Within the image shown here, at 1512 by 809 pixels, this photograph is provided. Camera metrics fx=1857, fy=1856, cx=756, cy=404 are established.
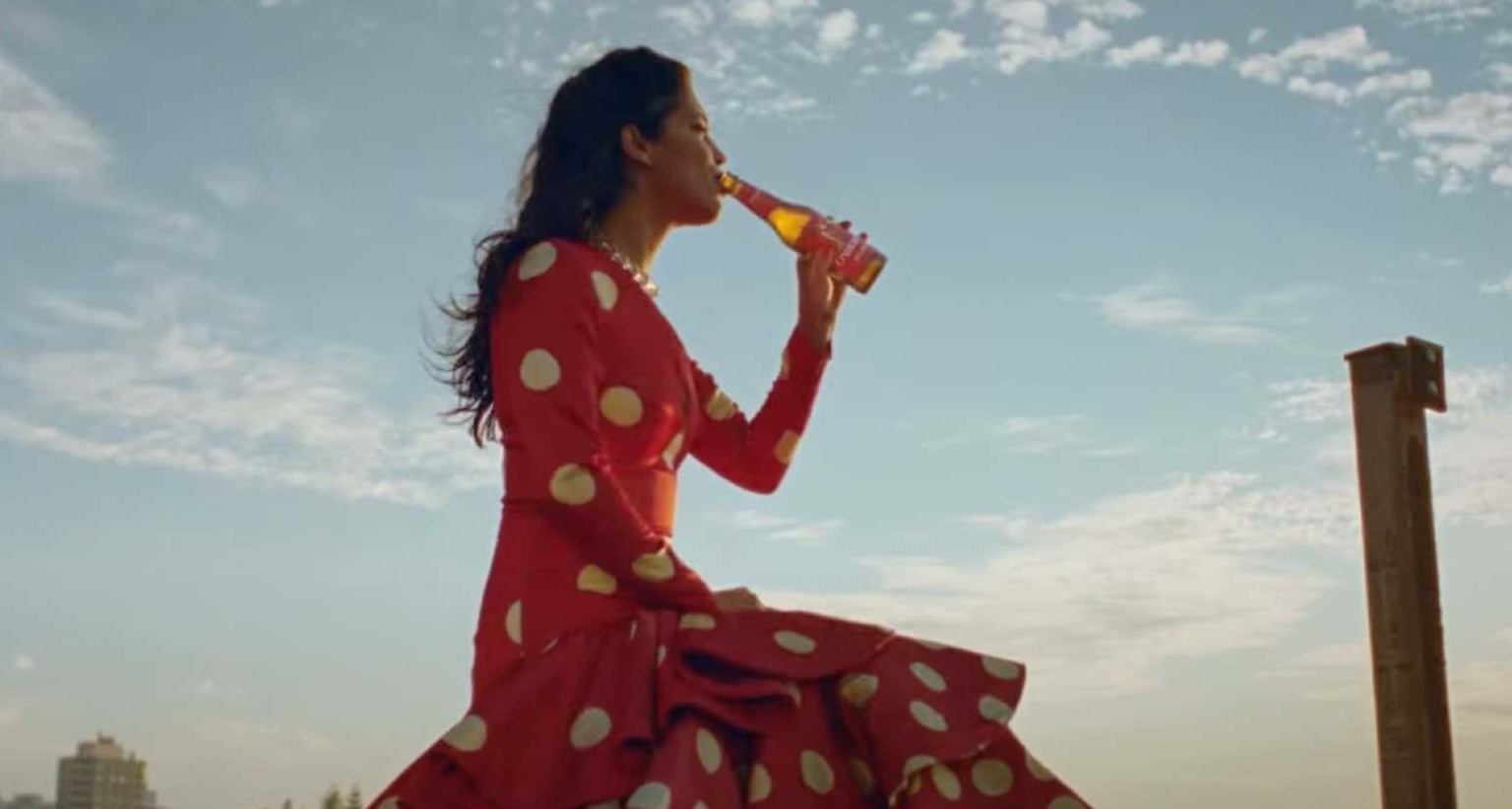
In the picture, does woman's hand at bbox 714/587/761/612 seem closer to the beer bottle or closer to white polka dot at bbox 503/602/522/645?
white polka dot at bbox 503/602/522/645

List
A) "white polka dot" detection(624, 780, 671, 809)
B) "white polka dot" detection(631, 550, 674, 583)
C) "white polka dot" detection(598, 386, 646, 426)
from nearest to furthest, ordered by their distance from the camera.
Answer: "white polka dot" detection(624, 780, 671, 809) < "white polka dot" detection(631, 550, 674, 583) < "white polka dot" detection(598, 386, 646, 426)

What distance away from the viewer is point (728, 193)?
10.9 feet

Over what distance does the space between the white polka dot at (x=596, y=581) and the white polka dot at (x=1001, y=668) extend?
0.56 m

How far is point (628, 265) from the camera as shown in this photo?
10.1 feet

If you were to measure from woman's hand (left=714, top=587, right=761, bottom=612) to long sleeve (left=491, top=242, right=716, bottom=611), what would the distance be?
2 cm

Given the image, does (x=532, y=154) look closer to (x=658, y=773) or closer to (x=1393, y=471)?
(x=658, y=773)

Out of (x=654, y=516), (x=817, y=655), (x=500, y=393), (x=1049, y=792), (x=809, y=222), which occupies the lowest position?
(x=1049, y=792)

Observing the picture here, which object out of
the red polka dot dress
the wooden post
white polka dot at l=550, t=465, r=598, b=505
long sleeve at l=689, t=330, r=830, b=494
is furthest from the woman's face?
the wooden post

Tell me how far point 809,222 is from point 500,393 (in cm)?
72

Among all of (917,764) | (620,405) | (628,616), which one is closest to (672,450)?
(620,405)

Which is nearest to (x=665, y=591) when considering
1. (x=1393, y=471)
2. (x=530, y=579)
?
(x=530, y=579)

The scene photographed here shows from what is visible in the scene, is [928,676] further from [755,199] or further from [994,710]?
[755,199]

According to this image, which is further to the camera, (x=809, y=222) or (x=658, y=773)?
(x=809, y=222)

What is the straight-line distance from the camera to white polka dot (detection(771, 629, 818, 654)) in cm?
263
